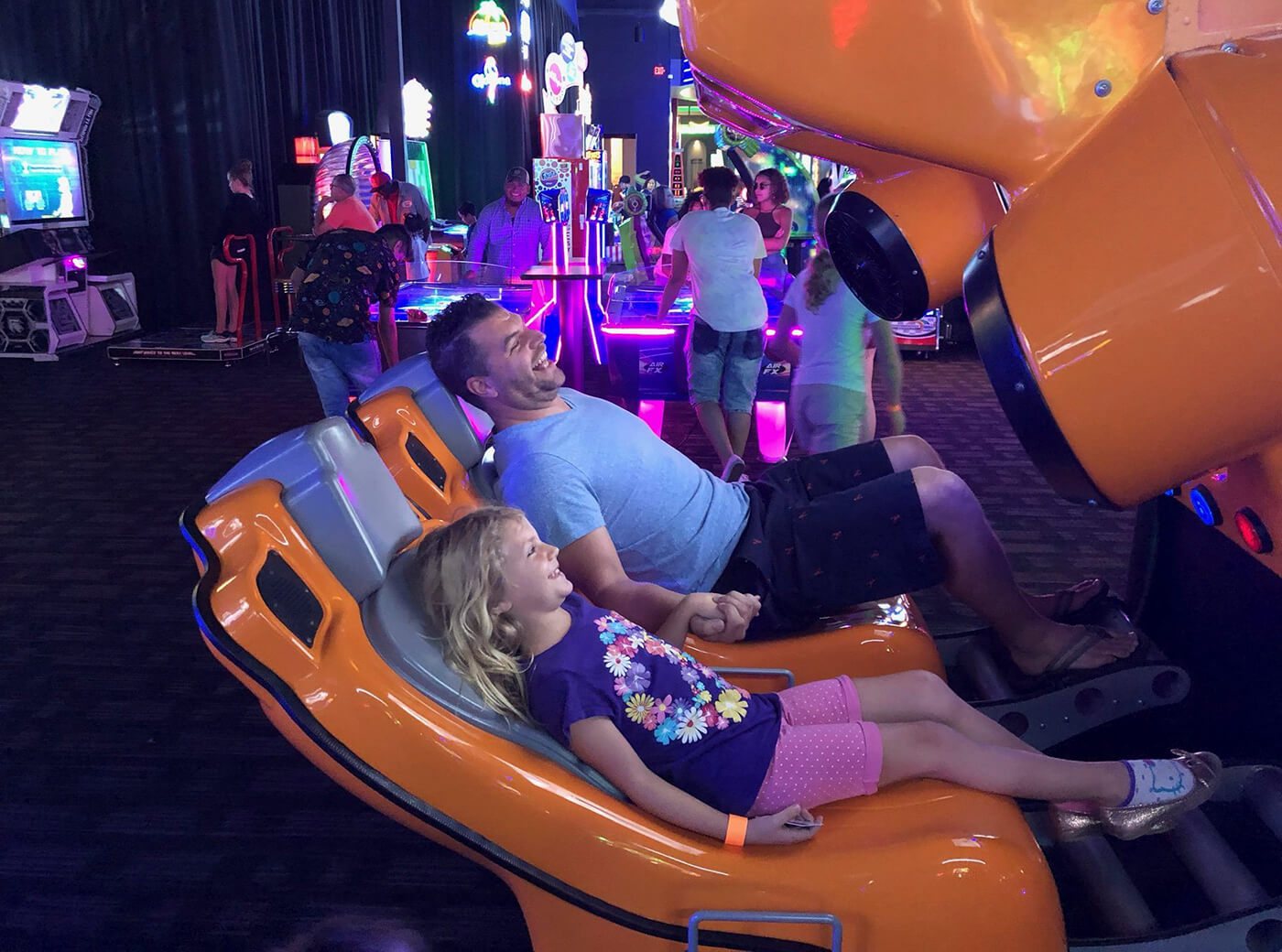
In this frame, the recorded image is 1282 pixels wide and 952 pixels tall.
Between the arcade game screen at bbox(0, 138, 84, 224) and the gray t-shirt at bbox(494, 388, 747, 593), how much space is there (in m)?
7.15

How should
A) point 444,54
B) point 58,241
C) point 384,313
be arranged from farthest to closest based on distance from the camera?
1. point 444,54
2. point 58,241
3. point 384,313

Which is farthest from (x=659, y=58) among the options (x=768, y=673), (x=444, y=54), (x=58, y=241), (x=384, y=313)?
(x=768, y=673)

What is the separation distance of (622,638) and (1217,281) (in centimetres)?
93

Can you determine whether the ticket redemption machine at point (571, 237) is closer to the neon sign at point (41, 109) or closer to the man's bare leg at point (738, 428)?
the man's bare leg at point (738, 428)

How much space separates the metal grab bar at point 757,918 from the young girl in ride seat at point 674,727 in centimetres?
10

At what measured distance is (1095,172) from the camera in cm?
104

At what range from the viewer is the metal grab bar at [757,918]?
52.2 inches

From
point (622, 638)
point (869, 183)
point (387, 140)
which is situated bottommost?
point (622, 638)

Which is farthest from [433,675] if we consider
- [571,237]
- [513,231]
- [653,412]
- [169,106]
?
[169,106]

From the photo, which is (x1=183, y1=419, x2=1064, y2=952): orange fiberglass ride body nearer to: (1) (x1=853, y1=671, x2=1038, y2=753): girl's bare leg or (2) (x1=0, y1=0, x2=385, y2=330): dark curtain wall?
(1) (x1=853, y1=671, x2=1038, y2=753): girl's bare leg

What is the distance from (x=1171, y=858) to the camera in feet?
6.29

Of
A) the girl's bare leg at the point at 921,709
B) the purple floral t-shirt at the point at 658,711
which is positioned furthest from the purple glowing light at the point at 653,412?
the purple floral t-shirt at the point at 658,711

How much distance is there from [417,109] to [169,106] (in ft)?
14.4

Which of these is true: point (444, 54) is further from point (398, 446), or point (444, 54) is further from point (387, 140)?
point (398, 446)
